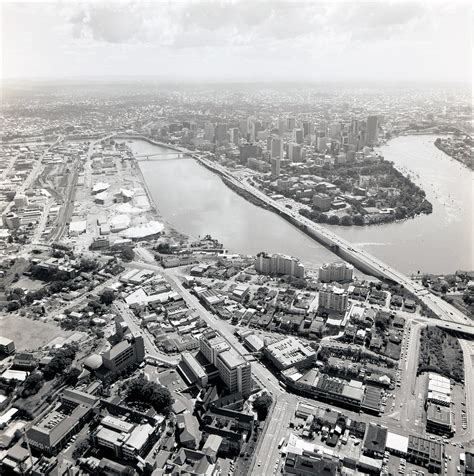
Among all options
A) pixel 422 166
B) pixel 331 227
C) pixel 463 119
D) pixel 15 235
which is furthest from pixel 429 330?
pixel 463 119

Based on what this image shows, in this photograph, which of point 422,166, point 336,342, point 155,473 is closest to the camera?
point 155,473

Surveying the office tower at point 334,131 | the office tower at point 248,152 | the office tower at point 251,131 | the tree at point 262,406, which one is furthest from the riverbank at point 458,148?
the tree at point 262,406

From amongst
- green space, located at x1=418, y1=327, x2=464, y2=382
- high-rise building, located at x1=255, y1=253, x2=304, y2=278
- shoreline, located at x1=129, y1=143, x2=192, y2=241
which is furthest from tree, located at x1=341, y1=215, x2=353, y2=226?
green space, located at x1=418, y1=327, x2=464, y2=382

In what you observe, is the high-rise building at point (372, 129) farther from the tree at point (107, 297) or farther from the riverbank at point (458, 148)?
the tree at point (107, 297)

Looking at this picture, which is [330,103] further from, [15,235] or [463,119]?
[15,235]

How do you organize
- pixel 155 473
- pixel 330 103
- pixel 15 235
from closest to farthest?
pixel 155 473 < pixel 15 235 < pixel 330 103

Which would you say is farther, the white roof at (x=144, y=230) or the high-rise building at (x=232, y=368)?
the white roof at (x=144, y=230)

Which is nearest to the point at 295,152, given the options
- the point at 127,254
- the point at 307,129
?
the point at 307,129
